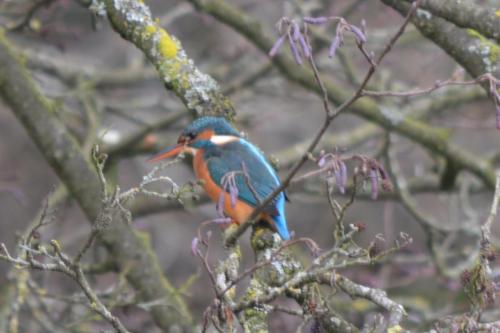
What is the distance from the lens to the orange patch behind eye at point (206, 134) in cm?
347

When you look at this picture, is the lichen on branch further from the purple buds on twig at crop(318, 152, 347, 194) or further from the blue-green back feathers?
the purple buds on twig at crop(318, 152, 347, 194)

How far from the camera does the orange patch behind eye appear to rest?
11.4 ft

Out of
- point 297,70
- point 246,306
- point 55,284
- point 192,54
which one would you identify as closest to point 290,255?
point 246,306

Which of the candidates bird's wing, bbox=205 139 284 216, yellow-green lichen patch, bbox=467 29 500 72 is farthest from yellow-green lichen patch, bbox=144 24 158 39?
yellow-green lichen patch, bbox=467 29 500 72

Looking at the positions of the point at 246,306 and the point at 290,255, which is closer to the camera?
the point at 246,306

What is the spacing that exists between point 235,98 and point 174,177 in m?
2.89

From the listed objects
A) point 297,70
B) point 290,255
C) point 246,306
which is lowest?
point 246,306

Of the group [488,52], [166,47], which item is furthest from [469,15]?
[166,47]

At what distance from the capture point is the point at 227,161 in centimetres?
361

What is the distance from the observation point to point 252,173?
3.49m

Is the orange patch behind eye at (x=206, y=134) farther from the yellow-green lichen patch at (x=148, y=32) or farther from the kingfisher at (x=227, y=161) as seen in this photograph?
the yellow-green lichen patch at (x=148, y=32)

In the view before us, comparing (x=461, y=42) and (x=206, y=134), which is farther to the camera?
(x=206, y=134)

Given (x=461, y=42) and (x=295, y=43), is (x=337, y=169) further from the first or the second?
(x=461, y=42)

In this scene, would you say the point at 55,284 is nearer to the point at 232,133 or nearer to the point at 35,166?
the point at 35,166
